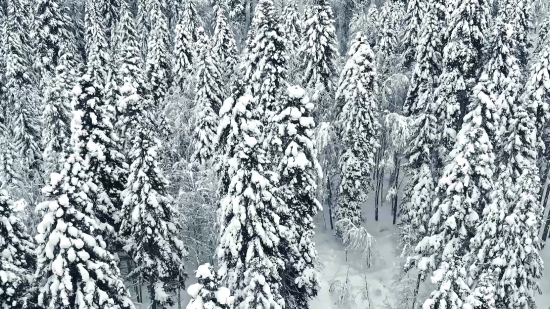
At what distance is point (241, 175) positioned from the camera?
16.2 meters

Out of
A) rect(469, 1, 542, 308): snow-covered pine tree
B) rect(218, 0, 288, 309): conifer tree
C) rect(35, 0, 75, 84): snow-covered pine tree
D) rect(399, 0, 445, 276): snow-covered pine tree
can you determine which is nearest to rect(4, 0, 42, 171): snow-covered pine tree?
rect(35, 0, 75, 84): snow-covered pine tree

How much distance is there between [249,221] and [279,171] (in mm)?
3371

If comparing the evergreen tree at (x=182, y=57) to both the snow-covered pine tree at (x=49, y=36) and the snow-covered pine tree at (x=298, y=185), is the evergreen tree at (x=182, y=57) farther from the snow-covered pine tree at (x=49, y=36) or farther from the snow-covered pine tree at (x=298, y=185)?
the snow-covered pine tree at (x=298, y=185)

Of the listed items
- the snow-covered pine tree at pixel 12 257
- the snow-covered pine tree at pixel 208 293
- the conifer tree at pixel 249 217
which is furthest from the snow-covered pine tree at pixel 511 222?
the snow-covered pine tree at pixel 12 257

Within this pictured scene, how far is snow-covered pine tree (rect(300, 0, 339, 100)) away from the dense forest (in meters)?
0.15

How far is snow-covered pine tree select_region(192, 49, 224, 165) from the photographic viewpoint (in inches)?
1169

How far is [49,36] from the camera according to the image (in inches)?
1853

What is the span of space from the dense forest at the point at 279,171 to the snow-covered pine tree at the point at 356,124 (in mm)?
134

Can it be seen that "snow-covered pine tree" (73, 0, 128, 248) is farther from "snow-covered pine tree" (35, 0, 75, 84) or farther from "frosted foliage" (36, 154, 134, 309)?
"snow-covered pine tree" (35, 0, 75, 84)

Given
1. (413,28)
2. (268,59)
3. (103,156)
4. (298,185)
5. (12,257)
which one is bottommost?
(12,257)

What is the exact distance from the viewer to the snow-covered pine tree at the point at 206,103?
29703 millimetres

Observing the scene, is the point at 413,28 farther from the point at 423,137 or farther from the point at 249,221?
the point at 249,221

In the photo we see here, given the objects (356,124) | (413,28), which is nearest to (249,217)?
(356,124)

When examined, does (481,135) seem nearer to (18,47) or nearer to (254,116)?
(254,116)
